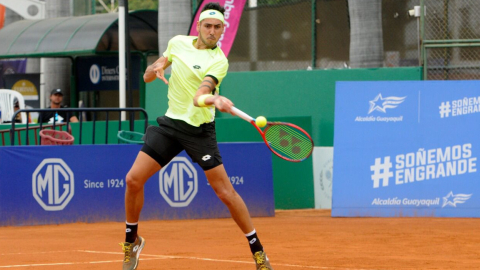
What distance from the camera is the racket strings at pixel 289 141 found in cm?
693

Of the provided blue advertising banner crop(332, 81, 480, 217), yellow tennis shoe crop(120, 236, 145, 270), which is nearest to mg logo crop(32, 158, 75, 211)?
blue advertising banner crop(332, 81, 480, 217)

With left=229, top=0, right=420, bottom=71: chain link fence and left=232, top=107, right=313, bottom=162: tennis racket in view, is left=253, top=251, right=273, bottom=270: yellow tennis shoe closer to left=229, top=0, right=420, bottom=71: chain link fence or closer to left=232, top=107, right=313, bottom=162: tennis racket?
left=232, top=107, right=313, bottom=162: tennis racket

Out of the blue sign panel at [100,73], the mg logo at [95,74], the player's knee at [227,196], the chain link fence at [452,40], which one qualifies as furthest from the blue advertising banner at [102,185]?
the mg logo at [95,74]

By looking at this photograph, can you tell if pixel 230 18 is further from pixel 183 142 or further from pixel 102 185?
pixel 183 142

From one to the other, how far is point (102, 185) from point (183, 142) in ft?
16.0

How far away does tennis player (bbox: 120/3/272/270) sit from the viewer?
641cm

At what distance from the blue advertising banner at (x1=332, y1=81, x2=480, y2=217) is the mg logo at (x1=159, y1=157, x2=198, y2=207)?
199 centimetres

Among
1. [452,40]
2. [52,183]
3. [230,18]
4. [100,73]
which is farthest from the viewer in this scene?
[100,73]

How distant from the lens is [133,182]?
254 inches

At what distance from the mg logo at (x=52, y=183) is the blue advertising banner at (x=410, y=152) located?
365 cm

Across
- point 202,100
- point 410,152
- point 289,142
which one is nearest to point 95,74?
point 410,152

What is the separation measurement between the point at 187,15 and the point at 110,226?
6915 millimetres

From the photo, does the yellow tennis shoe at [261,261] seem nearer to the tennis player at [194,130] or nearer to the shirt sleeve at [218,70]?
the tennis player at [194,130]

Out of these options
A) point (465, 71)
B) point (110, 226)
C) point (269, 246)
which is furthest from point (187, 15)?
point (269, 246)
